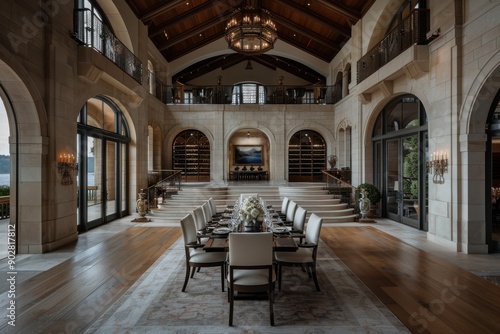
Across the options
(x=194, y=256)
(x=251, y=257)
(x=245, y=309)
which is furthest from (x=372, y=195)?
(x=251, y=257)

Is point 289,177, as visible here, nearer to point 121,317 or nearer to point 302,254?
point 302,254

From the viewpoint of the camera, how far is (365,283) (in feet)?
14.6

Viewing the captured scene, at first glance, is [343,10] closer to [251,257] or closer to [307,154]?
[307,154]

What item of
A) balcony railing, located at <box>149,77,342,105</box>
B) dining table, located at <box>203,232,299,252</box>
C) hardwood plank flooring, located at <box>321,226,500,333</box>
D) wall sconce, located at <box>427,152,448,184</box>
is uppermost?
balcony railing, located at <box>149,77,342,105</box>

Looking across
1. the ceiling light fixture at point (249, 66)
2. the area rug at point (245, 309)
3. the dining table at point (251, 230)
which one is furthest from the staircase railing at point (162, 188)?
the ceiling light fixture at point (249, 66)

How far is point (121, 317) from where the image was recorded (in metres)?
3.43

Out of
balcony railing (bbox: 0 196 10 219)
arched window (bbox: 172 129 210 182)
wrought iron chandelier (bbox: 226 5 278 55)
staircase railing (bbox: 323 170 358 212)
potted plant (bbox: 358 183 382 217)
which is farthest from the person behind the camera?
arched window (bbox: 172 129 210 182)

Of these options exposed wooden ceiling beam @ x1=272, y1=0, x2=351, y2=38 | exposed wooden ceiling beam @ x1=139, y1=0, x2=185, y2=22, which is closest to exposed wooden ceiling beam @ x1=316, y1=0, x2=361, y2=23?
exposed wooden ceiling beam @ x1=272, y1=0, x2=351, y2=38

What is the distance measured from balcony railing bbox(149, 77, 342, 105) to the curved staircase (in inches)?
208

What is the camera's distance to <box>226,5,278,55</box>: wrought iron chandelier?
696 cm

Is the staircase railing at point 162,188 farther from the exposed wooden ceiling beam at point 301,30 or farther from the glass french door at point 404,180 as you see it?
the exposed wooden ceiling beam at point 301,30

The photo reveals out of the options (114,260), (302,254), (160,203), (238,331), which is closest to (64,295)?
(114,260)

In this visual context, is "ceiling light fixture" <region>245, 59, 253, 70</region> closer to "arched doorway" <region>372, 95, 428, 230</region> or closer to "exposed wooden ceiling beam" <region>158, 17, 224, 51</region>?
"exposed wooden ceiling beam" <region>158, 17, 224, 51</region>

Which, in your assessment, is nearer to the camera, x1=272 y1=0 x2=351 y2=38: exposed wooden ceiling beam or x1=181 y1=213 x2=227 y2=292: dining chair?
x1=181 y1=213 x2=227 y2=292: dining chair
